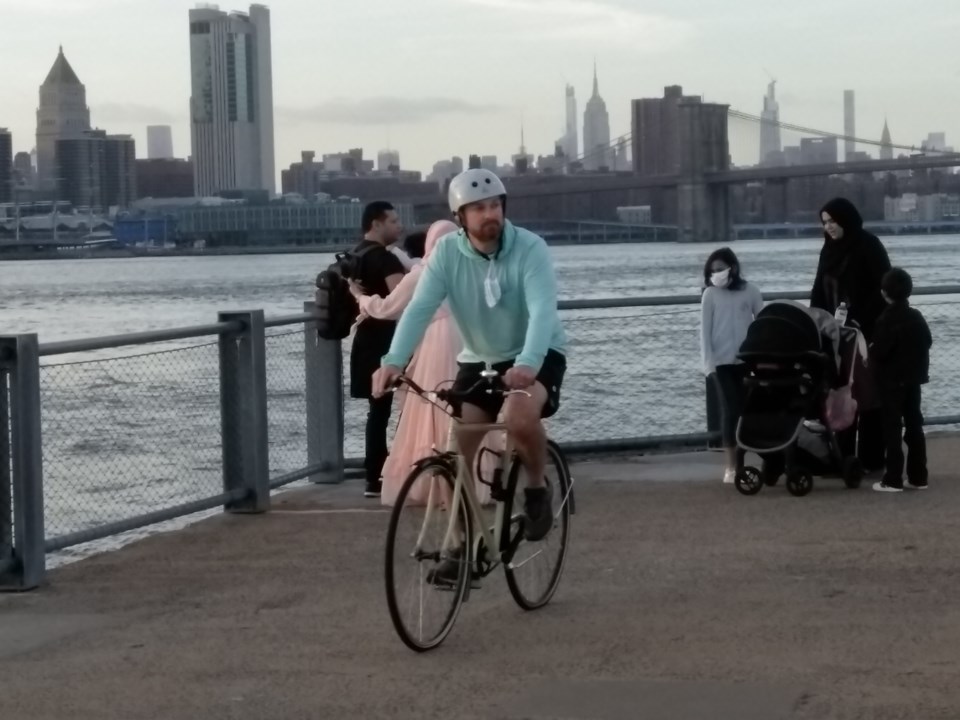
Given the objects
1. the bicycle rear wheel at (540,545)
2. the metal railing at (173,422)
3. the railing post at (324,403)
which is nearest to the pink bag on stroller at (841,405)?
the metal railing at (173,422)

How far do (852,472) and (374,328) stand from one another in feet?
8.68

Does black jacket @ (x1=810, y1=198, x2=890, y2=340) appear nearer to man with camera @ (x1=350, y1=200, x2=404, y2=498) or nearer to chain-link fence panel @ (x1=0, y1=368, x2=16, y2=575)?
man with camera @ (x1=350, y1=200, x2=404, y2=498)

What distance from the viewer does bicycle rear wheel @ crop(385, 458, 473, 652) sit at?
19.6ft

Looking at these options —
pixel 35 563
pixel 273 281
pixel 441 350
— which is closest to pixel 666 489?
pixel 441 350

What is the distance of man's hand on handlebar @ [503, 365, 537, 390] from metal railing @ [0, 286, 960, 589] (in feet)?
7.74

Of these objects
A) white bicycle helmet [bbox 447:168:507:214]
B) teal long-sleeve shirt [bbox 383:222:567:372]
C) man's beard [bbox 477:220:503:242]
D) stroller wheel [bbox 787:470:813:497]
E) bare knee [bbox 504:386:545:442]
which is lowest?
stroller wheel [bbox 787:470:813:497]

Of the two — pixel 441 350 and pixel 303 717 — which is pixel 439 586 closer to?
pixel 303 717

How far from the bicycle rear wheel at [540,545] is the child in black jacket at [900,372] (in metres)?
3.28

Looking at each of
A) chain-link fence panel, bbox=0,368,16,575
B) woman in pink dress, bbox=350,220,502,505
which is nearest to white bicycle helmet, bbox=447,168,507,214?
chain-link fence panel, bbox=0,368,16,575

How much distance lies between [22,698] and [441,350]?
13.9 ft

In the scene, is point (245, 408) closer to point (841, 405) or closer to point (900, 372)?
point (841, 405)

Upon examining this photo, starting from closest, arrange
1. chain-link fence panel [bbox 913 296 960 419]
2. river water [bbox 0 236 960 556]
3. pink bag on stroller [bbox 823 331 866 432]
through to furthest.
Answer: river water [bbox 0 236 960 556] → pink bag on stroller [bbox 823 331 866 432] → chain-link fence panel [bbox 913 296 960 419]

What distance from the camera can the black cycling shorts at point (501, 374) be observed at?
6.39m

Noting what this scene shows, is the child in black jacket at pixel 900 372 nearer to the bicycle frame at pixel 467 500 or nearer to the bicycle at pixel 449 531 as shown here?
the bicycle at pixel 449 531
